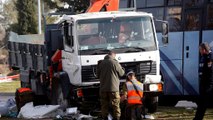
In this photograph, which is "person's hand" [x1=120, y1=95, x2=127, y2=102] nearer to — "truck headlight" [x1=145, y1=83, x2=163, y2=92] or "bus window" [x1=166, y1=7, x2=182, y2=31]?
"truck headlight" [x1=145, y1=83, x2=163, y2=92]

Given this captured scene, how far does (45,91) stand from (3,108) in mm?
1550

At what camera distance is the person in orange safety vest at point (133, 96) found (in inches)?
507

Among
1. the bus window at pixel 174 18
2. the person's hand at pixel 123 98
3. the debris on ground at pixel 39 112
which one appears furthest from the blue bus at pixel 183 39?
the debris on ground at pixel 39 112

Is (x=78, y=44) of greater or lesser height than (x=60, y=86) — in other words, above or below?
above

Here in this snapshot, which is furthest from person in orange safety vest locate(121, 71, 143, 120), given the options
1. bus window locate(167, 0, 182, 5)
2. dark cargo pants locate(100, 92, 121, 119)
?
bus window locate(167, 0, 182, 5)

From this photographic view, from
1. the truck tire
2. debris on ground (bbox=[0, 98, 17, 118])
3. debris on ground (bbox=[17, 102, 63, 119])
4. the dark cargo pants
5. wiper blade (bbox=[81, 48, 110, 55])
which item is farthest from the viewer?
debris on ground (bbox=[0, 98, 17, 118])

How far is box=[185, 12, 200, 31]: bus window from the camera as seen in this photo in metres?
16.5

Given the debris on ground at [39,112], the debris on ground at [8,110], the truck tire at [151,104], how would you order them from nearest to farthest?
1. the truck tire at [151,104]
2. the debris on ground at [39,112]
3. the debris on ground at [8,110]

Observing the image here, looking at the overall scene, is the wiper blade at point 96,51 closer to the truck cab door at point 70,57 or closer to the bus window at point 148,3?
the truck cab door at point 70,57

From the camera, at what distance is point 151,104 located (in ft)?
50.3

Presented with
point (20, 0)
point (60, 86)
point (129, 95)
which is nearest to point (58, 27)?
point (60, 86)

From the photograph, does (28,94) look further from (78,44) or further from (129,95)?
(129,95)

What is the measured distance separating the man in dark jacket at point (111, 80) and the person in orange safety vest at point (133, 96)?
287mm

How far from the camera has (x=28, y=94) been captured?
58.0 feet
